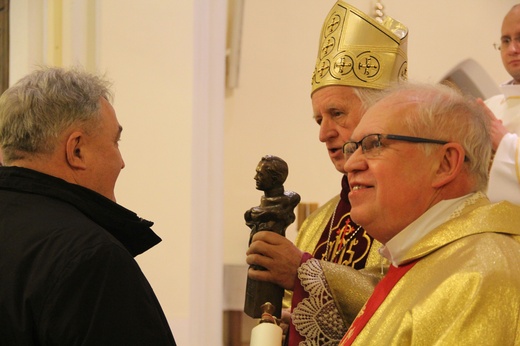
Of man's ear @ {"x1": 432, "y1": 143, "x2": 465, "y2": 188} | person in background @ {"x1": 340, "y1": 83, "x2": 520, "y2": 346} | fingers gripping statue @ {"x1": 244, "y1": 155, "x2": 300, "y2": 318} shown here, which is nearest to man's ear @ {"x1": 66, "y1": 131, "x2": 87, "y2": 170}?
fingers gripping statue @ {"x1": 244, "y1": 155, "x2": 300, "y2": 318}

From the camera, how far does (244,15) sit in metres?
8.04

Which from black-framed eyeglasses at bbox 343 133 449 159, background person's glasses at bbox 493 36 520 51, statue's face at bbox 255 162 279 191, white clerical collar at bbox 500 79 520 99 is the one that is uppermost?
background person's glasses at bbox 493 36 520 51

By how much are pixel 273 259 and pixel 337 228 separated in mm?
690

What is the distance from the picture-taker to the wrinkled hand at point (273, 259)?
2.91m

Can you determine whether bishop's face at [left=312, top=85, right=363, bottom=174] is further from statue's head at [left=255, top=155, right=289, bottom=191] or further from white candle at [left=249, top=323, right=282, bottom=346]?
white candle at [left=249, top=323, right=282, bottom=346]

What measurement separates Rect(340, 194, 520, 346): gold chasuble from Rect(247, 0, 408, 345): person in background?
0.48 m

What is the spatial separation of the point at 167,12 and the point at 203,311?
2045mm

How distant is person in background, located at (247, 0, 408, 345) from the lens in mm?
2914

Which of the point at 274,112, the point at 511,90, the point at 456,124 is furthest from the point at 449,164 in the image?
the point at 274,112

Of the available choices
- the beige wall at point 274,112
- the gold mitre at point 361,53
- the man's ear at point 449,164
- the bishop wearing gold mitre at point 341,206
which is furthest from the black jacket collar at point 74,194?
the beige wall at point 274,112

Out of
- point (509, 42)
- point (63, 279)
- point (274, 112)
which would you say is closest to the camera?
point (63, 279)

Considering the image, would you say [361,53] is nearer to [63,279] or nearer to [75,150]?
[75,150]

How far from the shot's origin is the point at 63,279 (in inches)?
90.5

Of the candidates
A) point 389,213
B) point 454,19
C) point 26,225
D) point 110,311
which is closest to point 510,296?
point 389,213
